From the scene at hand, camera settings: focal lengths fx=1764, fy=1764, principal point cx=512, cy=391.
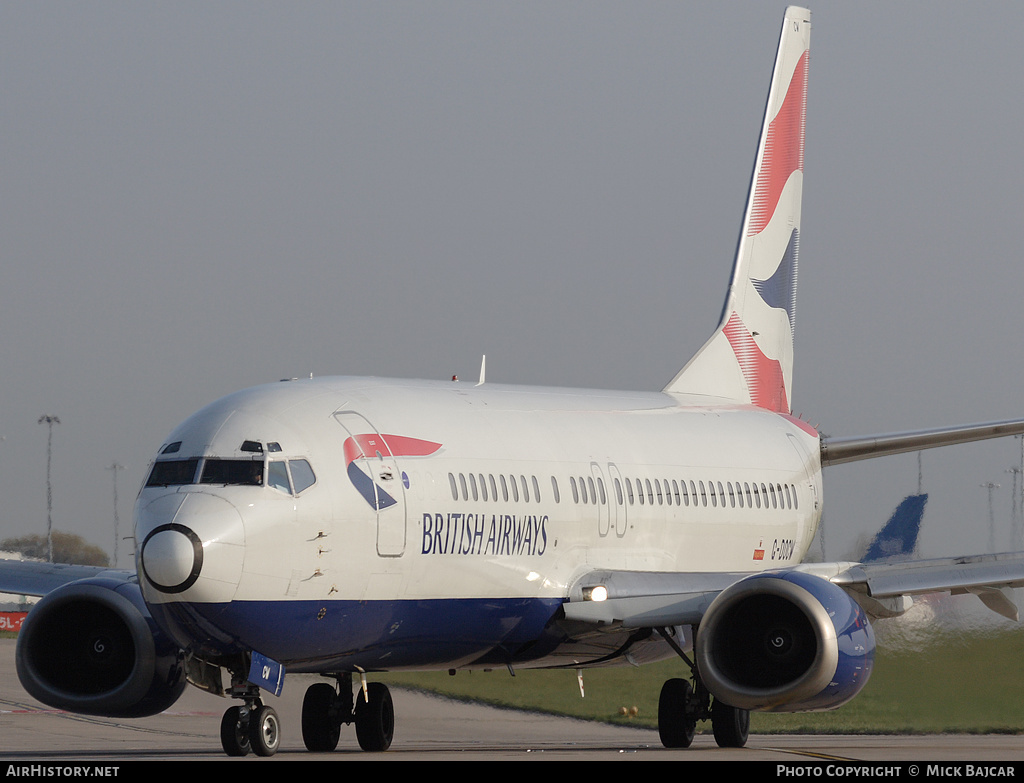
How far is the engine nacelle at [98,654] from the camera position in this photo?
56.5ft

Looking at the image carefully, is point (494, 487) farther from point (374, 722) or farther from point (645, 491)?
point (645, 491)

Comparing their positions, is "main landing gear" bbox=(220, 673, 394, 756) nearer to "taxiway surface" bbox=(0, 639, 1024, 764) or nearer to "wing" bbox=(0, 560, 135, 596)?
"taxiway surface" bbox=(0, 639, 1024, 764)

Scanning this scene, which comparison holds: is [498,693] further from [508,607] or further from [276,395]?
[276,395]

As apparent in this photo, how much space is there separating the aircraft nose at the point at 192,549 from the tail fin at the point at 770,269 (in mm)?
12479

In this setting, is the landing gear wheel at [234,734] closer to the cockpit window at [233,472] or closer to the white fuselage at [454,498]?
the white fuselage at [454,498]

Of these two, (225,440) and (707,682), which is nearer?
(225,440)

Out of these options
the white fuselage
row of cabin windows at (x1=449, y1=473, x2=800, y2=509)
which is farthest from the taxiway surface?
row of cabin windows at (x1=449, y1=473, x2=800, y2=509)

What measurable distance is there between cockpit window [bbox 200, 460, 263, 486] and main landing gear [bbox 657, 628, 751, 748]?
7431mm

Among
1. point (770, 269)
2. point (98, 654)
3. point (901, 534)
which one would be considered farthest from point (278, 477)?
point (901, 534)

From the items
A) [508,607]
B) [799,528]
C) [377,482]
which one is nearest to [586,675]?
[799,528]

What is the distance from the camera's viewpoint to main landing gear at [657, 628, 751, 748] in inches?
823
